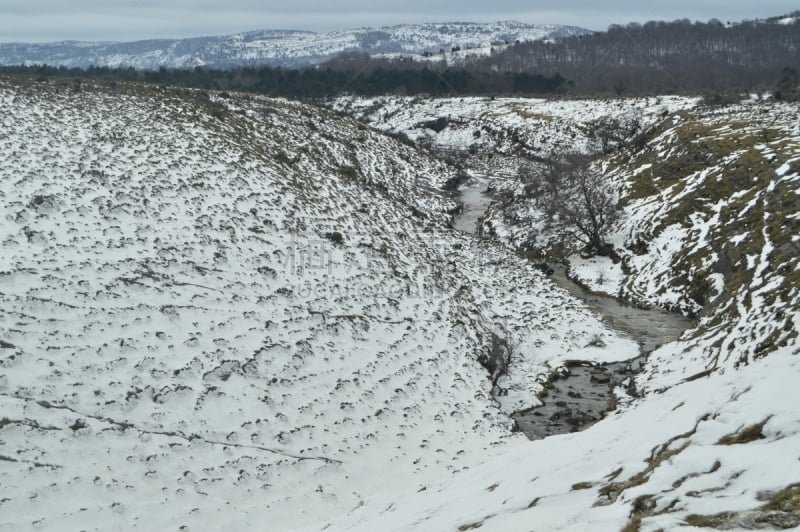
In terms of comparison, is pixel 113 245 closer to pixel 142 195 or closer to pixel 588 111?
pixel 142 195

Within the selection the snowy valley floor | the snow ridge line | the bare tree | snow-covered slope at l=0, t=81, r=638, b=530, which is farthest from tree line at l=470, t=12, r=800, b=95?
the snow ridge line

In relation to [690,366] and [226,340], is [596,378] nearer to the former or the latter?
[690,366]

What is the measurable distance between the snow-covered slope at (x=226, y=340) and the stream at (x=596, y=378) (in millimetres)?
609

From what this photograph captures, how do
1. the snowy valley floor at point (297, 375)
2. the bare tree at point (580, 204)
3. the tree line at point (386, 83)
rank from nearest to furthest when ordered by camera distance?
the snowy valley floor at point (297, 375) < the bare tree at point (580, 204) < the tree line at point (386, 83)

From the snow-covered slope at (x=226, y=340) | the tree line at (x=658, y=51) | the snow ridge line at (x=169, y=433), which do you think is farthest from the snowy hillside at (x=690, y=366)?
the tree line at (x=658, y=51)

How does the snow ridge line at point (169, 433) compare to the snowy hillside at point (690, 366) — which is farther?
the snow ridge line at point (169, 433)

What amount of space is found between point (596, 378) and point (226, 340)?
1075 cm

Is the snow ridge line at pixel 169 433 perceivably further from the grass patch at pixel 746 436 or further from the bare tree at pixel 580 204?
the bare tree at pixel 580 204

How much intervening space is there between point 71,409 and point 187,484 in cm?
276

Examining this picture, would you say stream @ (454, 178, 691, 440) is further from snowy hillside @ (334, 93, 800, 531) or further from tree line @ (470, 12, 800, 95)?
tree line @ (470, 12, 800, 95)

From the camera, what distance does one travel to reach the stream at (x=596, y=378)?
1415 centimetres

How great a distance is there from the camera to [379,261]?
2064 centimetres

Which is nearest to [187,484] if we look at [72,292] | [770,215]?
[72,292]

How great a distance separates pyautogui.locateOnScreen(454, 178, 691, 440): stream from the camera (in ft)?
46.4
